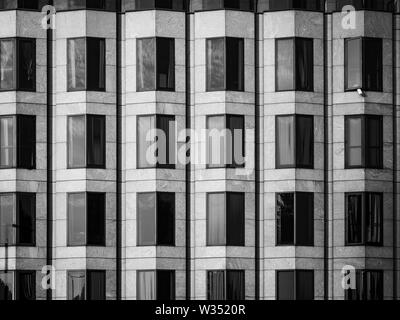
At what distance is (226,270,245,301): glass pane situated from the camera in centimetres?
7338

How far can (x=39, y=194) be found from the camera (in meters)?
74.4

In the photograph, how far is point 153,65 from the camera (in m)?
74.6

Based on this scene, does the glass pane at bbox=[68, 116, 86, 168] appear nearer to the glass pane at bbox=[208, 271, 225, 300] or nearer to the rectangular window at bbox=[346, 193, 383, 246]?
the glass pane at bbox=[208, 271, 225, 300]

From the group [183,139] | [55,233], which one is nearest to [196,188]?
[183,139]

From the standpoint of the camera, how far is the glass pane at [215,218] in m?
73.9

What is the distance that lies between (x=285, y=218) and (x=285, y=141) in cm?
363

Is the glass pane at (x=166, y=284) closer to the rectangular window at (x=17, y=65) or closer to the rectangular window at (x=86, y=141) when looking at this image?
the rectangular window at (x=86, y=141)

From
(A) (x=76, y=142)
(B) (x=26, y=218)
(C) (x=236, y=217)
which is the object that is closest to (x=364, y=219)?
(C) (x=236, y=217)

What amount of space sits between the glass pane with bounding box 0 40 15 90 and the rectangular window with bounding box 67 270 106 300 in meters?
9.34

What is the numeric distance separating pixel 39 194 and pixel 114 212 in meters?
3.62

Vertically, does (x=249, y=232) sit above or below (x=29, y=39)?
below
